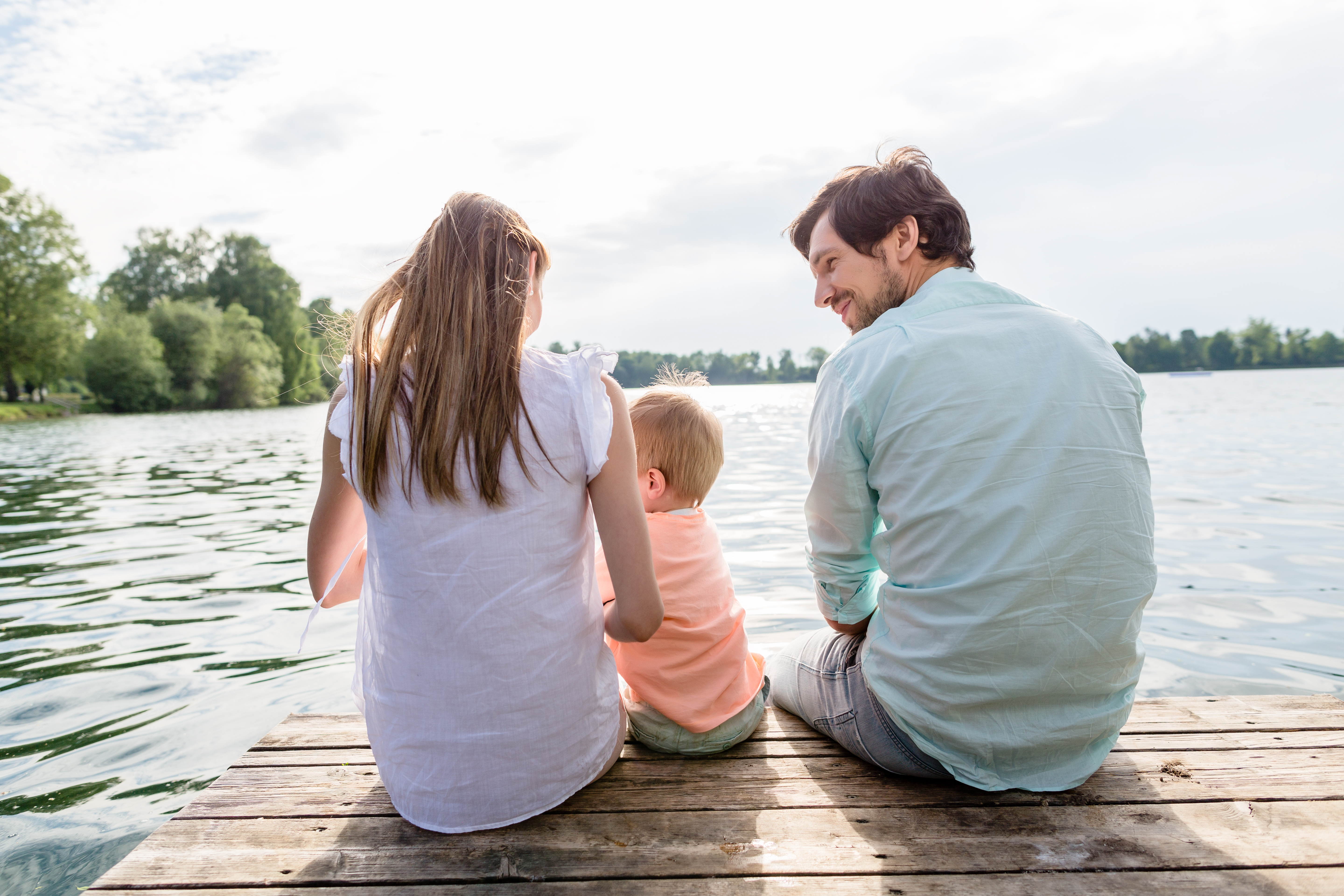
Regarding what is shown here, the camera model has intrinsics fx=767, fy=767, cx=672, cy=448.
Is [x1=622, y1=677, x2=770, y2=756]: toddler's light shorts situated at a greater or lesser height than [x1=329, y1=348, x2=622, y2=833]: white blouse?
lesser

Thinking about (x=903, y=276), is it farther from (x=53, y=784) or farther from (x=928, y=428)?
(x=53, y=784)

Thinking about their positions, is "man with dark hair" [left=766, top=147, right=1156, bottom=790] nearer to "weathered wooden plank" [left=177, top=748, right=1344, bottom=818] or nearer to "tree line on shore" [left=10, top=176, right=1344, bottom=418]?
"weathered wooden plank" [left=177, top=748, right=1344, bottom=818]

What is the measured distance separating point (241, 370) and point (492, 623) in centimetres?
4531

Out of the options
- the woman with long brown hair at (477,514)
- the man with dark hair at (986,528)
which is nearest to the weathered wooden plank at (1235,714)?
the man with dark hair at (986,528)

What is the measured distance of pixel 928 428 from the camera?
1.62 metres

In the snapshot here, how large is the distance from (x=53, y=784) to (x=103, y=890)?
5.94 feet

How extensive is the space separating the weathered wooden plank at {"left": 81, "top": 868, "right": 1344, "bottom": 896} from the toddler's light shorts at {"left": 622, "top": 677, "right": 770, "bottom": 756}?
1.85 ft

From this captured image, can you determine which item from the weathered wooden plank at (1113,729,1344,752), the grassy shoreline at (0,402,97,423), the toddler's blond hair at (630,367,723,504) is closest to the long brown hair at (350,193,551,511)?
the toddler's blond hair at (630,367,723,504)

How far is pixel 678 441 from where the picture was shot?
2137 mm

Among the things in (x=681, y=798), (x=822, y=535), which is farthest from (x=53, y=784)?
(x=822, y=535)

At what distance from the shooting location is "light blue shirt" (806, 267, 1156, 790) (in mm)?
1569

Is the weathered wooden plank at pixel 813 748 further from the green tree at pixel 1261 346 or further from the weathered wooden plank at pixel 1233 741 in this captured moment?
the green tree at pixel 1261 346

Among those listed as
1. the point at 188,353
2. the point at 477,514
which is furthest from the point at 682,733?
the point at 188,353

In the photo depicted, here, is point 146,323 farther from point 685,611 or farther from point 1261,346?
point 1261,346
